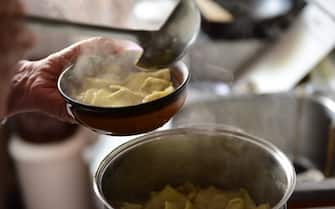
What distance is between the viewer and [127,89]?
783 mm

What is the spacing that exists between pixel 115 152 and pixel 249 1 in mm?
853

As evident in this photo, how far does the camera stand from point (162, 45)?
794mm

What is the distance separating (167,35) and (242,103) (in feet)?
1.69

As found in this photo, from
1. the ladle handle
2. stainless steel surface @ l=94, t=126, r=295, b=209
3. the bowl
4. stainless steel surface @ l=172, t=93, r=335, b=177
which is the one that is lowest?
stainless steel surface @ l=172, t=93, r=335, b=177

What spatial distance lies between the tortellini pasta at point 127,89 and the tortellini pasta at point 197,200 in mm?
137

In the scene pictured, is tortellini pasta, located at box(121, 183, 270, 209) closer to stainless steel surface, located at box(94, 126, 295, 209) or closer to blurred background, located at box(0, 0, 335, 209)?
stainless steel surface, located at box(94, 126, 295, 209)

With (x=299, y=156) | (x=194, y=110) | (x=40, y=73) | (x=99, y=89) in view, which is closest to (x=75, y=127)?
(x=194, y=110)

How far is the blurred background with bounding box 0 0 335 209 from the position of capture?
1273 mm

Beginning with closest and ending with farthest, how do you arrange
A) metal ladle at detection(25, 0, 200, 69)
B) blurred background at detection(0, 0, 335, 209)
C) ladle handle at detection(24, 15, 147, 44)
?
ladle handle at detection(24, 15, 147, 44)
metal ladle at detection(25, 0, 200, 69)
blurred background at detection(0, 0, 335, 209)

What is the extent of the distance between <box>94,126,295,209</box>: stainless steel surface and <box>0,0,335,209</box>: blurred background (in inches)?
7.3

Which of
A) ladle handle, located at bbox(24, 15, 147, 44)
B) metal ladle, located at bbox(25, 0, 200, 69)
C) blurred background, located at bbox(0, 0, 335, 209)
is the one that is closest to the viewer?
ladle handle, located at bbox(24, 15, 147, 44)

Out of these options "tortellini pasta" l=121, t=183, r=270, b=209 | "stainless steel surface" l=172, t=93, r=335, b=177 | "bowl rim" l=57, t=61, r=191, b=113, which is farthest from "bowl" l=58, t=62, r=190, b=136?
"stainless steel surface" l=172, t=93, r=335, b=177

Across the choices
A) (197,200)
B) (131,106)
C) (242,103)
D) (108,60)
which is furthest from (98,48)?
(242,103)

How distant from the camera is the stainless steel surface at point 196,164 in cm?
80
